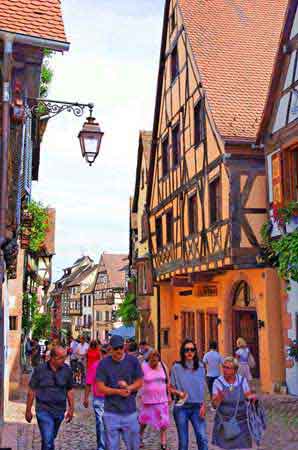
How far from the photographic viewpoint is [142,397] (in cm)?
802

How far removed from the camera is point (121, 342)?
6.02 meters

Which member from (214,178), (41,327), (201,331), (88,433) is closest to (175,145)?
(214,178)

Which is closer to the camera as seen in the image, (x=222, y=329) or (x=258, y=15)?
(x=222, y=329)

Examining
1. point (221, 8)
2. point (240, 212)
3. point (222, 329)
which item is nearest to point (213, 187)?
point (240, 212)

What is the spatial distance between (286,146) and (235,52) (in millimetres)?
6526

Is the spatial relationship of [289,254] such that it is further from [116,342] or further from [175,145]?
[175,145]

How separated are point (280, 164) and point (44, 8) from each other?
24.3 ft

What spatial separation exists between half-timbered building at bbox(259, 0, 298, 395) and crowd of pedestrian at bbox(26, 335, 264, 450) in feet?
20.3

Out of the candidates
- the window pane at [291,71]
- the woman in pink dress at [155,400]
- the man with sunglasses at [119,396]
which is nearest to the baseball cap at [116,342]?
the man with sunglasses at [119,396]

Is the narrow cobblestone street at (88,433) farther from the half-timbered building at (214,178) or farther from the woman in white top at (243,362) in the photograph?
the half-timbered building at (214,178)

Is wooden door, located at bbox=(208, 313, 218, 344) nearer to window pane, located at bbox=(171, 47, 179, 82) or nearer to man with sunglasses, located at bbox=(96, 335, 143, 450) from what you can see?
window pane, located at bbox=(171, 47, 179, 82)

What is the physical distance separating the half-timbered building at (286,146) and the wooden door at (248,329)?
9.31ft

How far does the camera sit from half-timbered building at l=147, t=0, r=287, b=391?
1505 centimetres

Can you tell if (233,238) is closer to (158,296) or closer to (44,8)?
(44,8)
